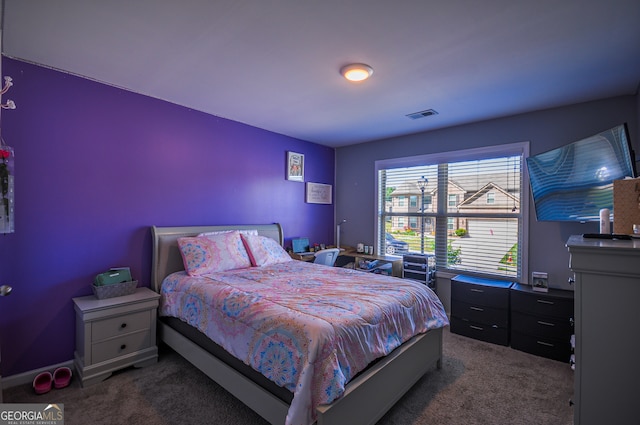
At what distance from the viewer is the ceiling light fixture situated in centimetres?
225

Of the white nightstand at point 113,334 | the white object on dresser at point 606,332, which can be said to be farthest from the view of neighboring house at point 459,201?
the white nightstand at point 113,334

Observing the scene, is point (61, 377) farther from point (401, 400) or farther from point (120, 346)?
point (401, 400)

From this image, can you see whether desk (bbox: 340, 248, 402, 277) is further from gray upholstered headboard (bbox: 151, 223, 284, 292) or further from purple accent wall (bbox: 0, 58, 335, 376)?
gray upholstered headboard (bbox: 151, 223, 284, 292)

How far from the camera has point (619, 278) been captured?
3.57ft

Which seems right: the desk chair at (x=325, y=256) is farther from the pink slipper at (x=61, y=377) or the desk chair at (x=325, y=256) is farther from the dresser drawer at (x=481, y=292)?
the pink slipper at (x=61, y=377)

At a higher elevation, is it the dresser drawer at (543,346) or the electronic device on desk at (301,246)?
the electronic device on desk at (301,246)

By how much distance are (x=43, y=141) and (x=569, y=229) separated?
4.95 m

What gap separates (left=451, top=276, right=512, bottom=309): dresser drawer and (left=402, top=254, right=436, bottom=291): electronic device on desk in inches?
15.2

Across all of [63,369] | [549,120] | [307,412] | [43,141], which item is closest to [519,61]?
[549,120]

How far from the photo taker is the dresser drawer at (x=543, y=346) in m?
2.70

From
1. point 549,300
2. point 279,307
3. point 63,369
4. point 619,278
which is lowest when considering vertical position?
point 63,369

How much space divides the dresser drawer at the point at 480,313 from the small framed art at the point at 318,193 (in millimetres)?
2457

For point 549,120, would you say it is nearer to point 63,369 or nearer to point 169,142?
point 169,142

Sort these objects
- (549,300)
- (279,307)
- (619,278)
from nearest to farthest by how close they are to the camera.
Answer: (619,278)
(279,307)
(549,300)
